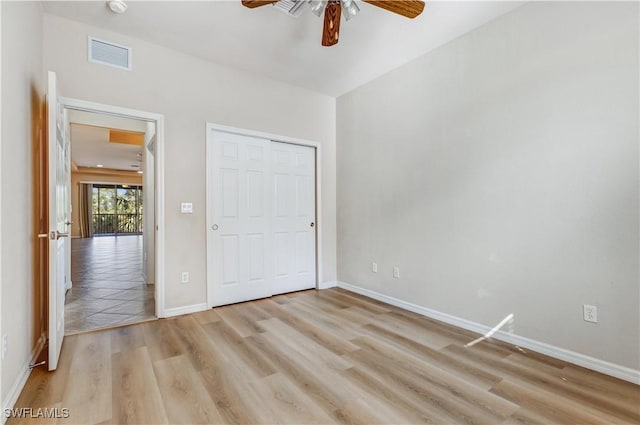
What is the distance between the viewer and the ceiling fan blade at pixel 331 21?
2188mm

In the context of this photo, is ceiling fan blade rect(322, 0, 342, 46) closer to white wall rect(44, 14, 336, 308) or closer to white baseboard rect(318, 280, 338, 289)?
white wall rect(44, 14, 336, 308)

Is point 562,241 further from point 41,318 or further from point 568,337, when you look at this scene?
point 41,318

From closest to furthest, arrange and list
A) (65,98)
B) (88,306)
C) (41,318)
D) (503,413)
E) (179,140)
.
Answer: (503,413)
(41,318)
(65,98)
(179,140)
(88,306)

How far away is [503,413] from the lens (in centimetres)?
170

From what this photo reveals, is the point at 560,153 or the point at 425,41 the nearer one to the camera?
the point at 560,153

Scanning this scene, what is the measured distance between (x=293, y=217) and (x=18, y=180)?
2794mm

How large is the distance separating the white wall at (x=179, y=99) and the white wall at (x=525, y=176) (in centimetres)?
168

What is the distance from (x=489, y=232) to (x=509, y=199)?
0.34 metres

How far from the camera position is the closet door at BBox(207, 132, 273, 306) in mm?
3547

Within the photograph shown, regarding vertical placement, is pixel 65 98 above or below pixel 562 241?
above

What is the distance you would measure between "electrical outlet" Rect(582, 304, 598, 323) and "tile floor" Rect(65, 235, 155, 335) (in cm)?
385

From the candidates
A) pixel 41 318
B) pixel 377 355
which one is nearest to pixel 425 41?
pixel 377 355

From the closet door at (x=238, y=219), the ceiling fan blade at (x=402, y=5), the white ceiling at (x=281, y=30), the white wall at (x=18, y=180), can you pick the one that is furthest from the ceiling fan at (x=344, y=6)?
the closet door at (x=238, y=219)

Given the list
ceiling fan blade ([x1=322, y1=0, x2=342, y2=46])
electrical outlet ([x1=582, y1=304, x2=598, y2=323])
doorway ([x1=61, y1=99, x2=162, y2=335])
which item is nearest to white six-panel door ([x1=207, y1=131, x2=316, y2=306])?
doorway ([x1=61, y1=99, x2=162, y2=335])
